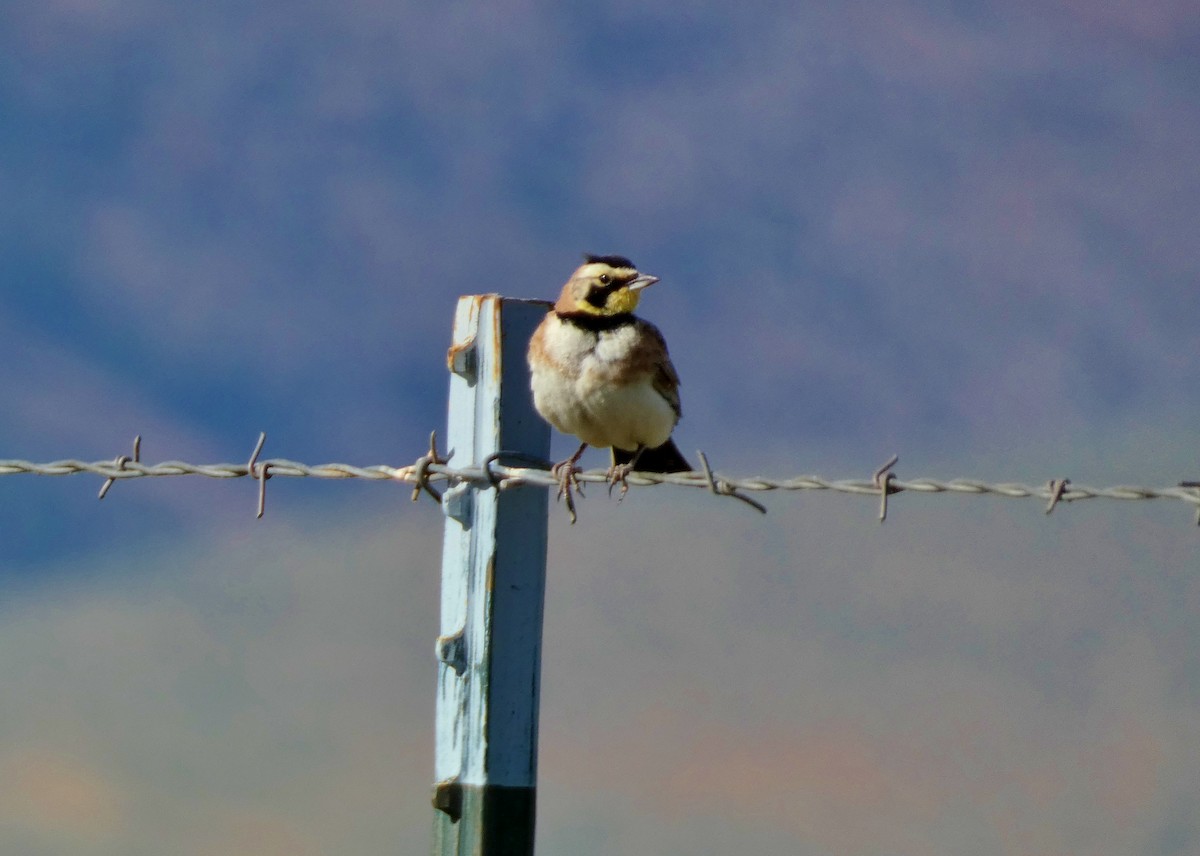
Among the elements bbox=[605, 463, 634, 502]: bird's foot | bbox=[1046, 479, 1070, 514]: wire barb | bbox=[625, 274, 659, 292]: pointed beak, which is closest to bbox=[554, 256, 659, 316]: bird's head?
bbox=[625, 274, 659, 292]: pointed beak

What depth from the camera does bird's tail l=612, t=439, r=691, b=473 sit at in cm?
846

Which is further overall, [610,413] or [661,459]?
[661,459]

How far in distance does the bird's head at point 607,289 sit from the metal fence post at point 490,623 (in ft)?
6.36

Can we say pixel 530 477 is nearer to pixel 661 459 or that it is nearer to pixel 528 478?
pixel 528 478

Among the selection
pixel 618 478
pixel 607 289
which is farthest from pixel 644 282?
pixel 618 478

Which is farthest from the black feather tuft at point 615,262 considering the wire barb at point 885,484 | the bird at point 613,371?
the wire barb at point 885,484

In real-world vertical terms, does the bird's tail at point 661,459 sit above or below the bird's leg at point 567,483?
above

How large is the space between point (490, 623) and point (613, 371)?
2.23 meters

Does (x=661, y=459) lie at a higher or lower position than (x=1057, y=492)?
higher

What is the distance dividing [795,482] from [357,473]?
5.67 ft

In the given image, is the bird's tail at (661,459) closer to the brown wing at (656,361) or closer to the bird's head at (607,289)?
the brown wing at (656,361)

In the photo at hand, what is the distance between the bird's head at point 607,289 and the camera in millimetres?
8188

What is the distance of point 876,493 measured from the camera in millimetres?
5320

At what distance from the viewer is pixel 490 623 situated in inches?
233
